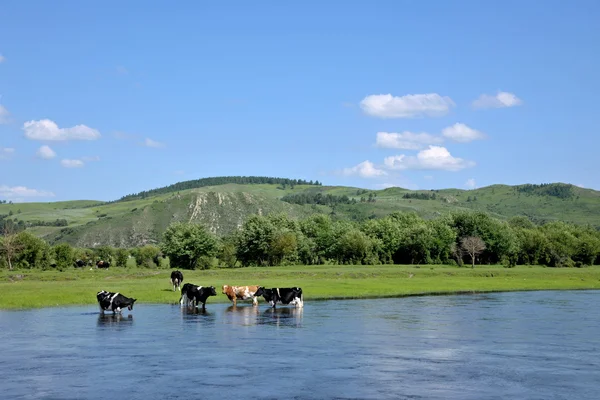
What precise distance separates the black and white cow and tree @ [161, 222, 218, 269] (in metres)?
62.2

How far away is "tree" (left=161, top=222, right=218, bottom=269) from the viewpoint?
104 m

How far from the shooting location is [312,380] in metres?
20.5

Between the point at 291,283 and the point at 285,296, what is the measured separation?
59.1 feet

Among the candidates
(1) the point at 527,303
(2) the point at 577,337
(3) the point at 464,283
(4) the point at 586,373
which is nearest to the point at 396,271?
(3) the point at 464,283

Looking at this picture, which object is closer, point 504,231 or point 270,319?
point 270,319

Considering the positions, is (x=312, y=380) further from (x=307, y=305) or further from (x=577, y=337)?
(x=307, y=305)

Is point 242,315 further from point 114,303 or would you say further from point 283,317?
point 114,303

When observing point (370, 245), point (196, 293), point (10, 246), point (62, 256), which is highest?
point (370, 245)

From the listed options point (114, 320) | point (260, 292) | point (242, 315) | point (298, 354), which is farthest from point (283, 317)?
point (298, 354)

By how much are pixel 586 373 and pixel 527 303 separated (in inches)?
1055

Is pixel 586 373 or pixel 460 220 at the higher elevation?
pixel 460 220

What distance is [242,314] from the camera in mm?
38094

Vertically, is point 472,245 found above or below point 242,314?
above

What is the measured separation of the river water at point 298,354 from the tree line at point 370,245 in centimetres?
6871
